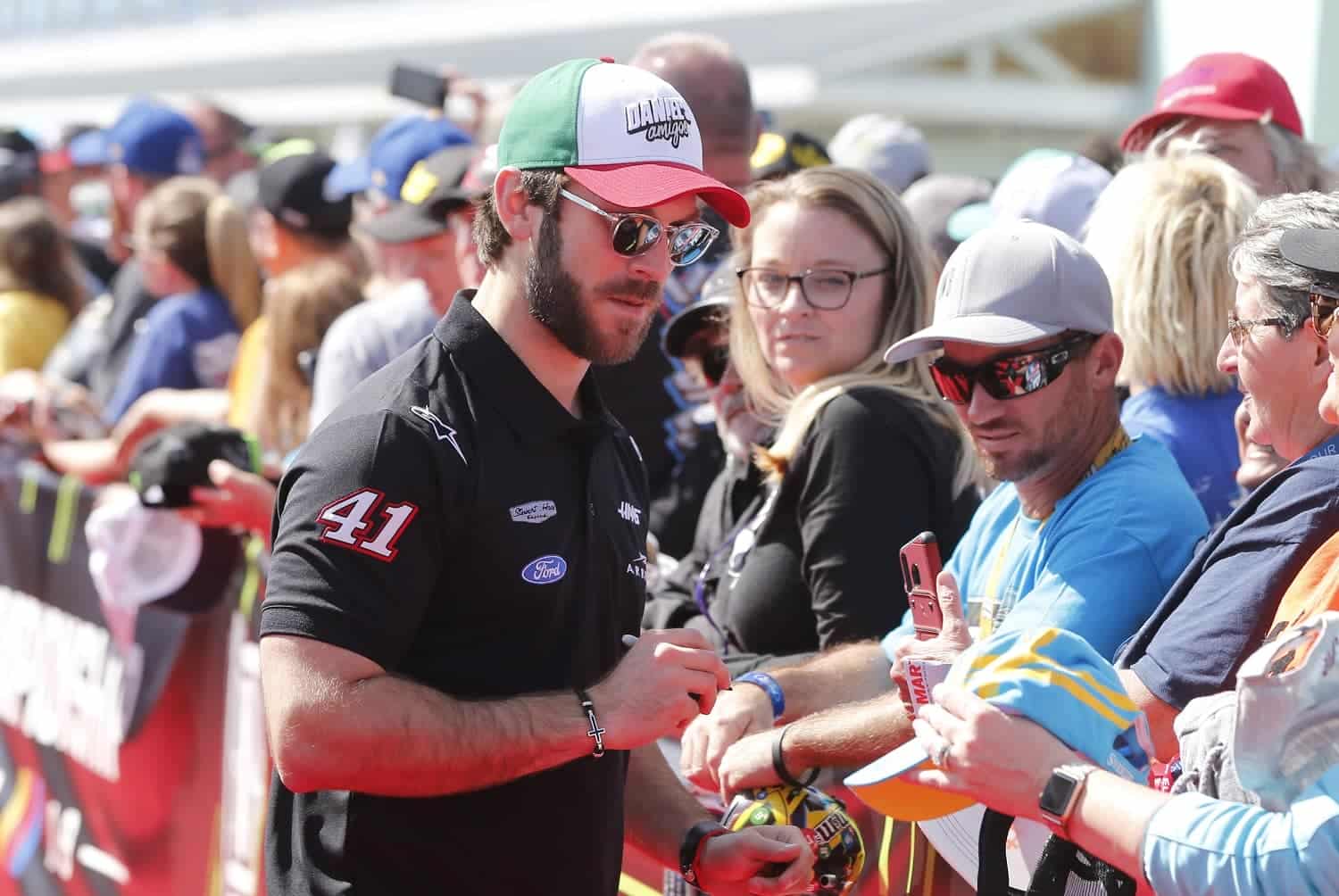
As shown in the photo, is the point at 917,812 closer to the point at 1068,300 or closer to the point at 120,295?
the point at 1068,300

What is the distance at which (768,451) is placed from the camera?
3.97 meters

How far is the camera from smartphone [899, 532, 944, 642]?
294cm

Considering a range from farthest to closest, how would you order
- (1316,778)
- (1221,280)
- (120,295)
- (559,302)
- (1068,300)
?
(120,295), (1221,280), (1068,300), (559,302), (1316,778)

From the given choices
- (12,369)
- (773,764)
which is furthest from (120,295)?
(773,764)

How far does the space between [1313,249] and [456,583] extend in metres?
1.50

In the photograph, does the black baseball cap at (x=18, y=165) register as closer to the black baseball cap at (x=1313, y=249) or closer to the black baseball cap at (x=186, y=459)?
the black baseball cap at (x=186, y=459)

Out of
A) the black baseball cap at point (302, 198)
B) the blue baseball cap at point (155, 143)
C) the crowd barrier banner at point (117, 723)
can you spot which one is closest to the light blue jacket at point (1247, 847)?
the crowd barrier banner at point (117, 723)

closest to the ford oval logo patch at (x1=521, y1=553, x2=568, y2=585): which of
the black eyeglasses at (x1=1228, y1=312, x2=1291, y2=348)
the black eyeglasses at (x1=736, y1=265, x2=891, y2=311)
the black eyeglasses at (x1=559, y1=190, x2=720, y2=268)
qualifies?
the black eyeglasses at (x1=559, y1=190, x2=720, y2=268)

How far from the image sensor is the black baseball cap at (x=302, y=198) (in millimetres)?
6699

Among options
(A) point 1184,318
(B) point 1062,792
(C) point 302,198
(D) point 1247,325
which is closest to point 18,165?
(C) point 302,198

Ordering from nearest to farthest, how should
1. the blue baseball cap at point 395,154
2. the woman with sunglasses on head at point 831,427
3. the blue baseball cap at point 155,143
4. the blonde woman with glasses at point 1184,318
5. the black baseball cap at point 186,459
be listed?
the woman with sunglasses on head at point 831,427
the blonde woman with glasses at point 1184,318
the black baseball cap at point 186,459
the blue baseball cap at point 395,154
the blue baseball cap at point 155,143

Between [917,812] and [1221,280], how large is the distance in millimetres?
1745

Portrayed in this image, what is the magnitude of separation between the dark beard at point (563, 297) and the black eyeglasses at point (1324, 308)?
1.09 metres

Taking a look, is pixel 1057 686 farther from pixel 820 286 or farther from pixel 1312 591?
pixel 820 286
